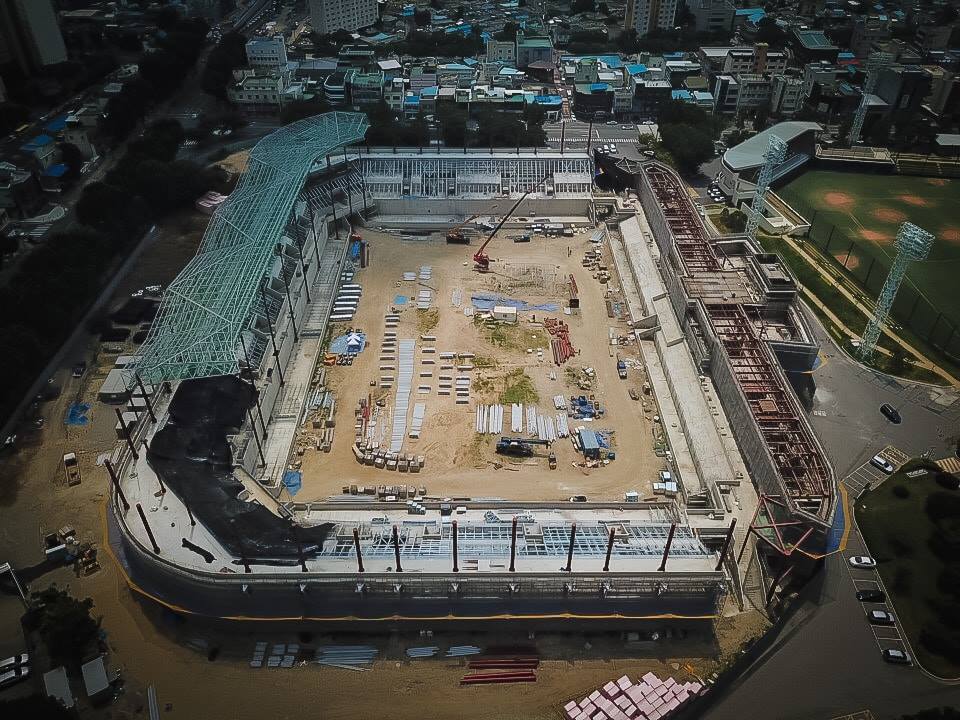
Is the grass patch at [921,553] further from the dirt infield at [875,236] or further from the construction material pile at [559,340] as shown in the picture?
the dirt infield at [875,236]

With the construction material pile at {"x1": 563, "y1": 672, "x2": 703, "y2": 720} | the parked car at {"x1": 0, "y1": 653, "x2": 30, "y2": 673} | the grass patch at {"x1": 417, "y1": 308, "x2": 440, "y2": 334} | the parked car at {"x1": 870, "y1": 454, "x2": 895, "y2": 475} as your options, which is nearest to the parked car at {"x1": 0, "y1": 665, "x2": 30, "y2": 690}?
the parked car at {"x1": 0, "y1": 653, "x2": 30, "y2": 673}

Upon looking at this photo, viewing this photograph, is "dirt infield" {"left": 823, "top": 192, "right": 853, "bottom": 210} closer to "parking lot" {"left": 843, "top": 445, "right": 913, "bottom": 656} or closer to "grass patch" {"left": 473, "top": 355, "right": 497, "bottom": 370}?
"parking lot" {"left": 843, "top": 445, "right": 913, "bottom": 656}

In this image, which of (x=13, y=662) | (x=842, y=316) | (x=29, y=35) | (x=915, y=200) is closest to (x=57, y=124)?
(x=29, y=35)

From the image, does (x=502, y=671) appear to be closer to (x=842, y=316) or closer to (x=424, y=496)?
(x=424, y=496)

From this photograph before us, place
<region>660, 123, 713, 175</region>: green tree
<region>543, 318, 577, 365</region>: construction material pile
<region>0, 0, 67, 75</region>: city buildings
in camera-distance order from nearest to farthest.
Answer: <region>543, 318, 577, 365</region>: construction material pile → <region>660, 123, 713, 175</region>: green tree → <region>0, 0, 67, 75</region>: city buildings

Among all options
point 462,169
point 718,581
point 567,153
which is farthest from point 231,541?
point 567,153

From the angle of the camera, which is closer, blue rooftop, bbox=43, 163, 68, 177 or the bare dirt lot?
the bare dirt lot
